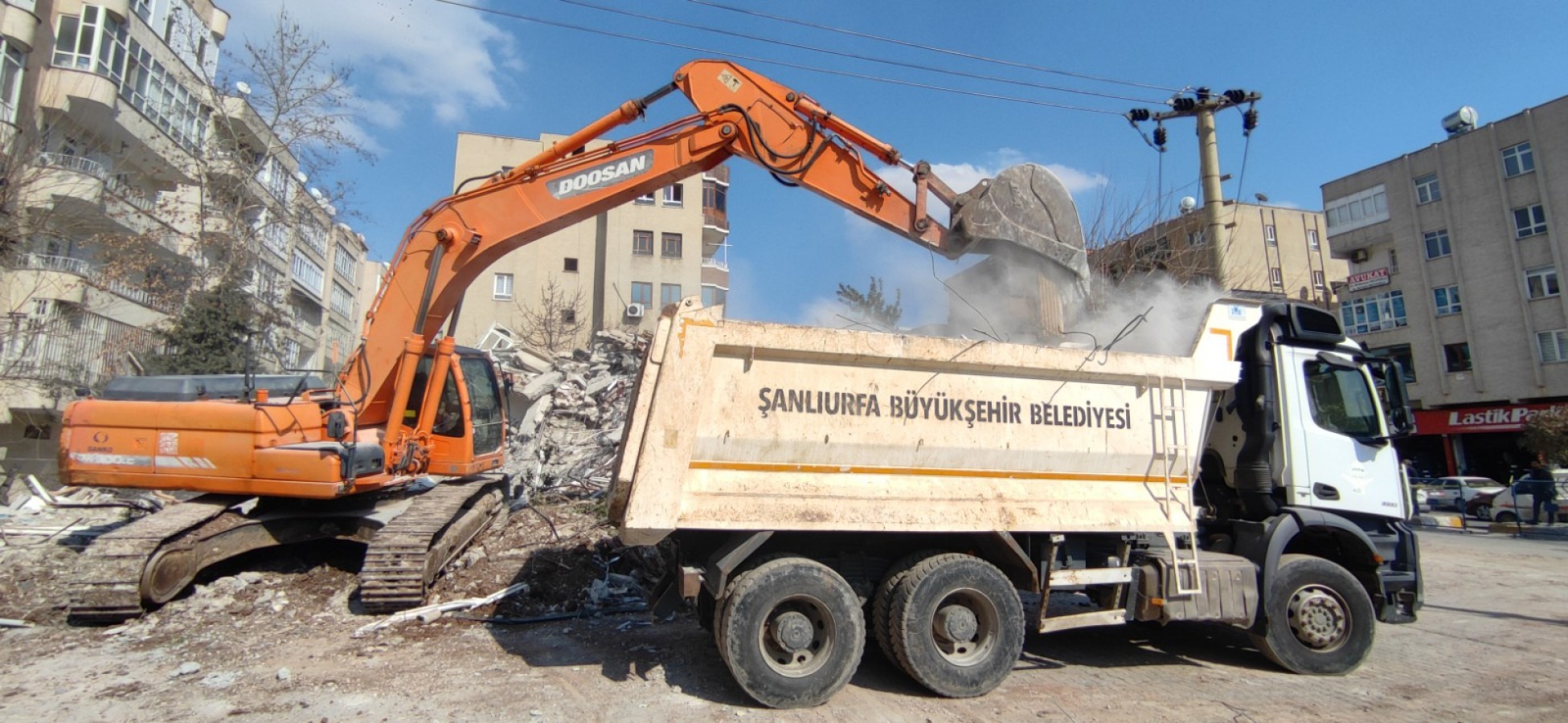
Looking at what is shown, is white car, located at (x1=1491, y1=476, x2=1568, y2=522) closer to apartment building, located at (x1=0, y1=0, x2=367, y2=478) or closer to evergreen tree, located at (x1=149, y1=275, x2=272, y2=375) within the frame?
apartment building, located at (x1=0, y1=0, x2=367, y2=478)

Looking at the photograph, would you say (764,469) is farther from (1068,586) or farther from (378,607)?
(378,607)

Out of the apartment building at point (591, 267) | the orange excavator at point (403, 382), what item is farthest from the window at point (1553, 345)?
the orange excavator at point (403, 382)

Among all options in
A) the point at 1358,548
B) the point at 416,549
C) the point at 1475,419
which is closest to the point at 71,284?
the point at 416,549

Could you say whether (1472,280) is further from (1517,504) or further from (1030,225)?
(1030,225)

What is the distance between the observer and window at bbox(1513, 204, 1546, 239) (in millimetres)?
29719

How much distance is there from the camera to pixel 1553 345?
29.3 m

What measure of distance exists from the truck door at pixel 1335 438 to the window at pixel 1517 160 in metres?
34.1

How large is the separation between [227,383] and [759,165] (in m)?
5.82

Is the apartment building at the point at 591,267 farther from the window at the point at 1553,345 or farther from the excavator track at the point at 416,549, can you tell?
the window at the point at 1553,345

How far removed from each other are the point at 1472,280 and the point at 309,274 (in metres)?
48.2

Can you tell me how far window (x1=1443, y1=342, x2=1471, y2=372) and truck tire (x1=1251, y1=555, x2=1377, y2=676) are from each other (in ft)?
114

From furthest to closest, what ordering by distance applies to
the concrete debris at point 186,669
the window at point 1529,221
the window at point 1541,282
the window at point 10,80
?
1. the window at point 1529,221
2. the window at point 1541,282
3. the window at point 10,80
4. the concrete debris at point 186,669

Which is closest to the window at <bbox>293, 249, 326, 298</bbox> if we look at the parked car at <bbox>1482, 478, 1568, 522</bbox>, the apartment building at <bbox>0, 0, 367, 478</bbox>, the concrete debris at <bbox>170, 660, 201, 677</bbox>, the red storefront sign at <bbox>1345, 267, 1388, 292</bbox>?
the apartment building at <bbox>0, 0, 367, 478</bbox>

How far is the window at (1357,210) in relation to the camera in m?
35.3
